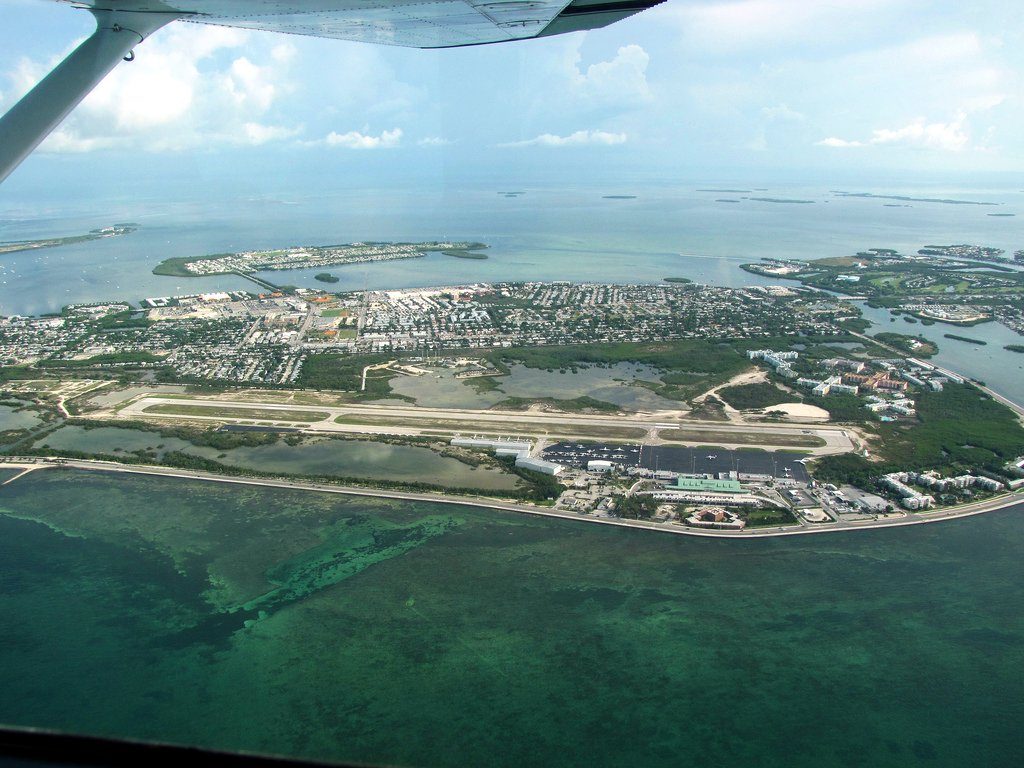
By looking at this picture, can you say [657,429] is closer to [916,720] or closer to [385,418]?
[385,418]

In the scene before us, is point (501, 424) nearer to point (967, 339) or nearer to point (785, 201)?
point (967, 339)

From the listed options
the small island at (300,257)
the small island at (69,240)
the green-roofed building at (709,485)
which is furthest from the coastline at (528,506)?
the small island at (69,240)

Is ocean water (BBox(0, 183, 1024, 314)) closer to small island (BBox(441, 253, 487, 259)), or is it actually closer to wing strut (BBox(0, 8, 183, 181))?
small island (BBox(441, 253, 487, 259))

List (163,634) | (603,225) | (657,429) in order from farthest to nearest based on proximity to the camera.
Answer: (603,225) → (657,429) → (163,634)

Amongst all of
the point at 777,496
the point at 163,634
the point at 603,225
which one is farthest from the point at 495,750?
the point at 603,225

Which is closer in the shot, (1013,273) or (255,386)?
(255,386)

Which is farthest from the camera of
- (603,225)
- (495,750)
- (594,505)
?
(603,225)

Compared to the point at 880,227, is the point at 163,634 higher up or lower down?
lower down
